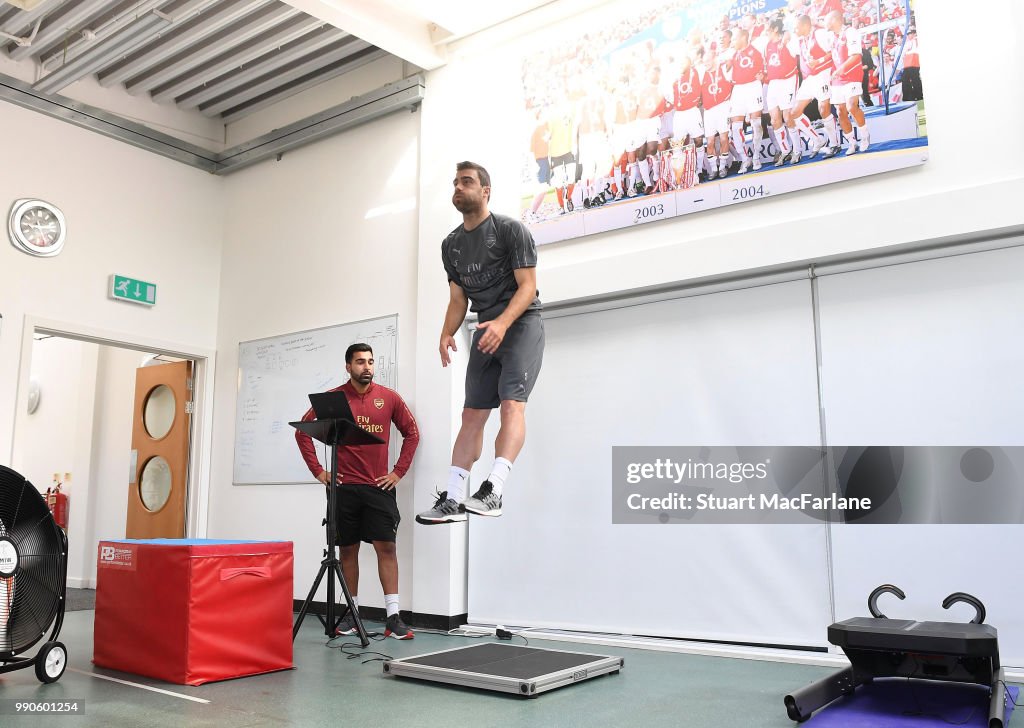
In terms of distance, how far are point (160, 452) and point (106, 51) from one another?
11.2 feet

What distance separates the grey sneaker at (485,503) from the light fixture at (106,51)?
396cm

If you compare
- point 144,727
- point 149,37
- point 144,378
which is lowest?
point 144,727

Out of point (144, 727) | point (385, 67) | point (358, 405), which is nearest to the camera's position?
point (144, 727)

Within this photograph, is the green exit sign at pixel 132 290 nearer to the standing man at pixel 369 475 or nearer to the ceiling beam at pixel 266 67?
the ceiling beam at pixel 266 67

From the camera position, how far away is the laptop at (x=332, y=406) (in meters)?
4.26

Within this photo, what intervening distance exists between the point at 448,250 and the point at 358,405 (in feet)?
6.19

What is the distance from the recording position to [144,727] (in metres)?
2.69

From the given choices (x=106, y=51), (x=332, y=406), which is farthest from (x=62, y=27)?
(x=332, y=406)

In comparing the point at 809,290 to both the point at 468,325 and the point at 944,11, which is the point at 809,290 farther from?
the point at 468,325

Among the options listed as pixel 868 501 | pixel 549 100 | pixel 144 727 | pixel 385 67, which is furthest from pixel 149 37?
pixel 868 501

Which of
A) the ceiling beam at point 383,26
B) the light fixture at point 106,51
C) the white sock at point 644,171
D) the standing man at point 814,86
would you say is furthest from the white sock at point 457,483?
the light fixture at point 106,51

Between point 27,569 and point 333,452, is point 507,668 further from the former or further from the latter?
point 27,569

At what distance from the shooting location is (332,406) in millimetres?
4297

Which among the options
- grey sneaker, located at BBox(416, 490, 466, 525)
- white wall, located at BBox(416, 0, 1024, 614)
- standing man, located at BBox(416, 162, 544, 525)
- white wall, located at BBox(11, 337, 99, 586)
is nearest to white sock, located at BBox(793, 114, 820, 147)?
white wall, located at BBox(416, 0, 1024, 614)
